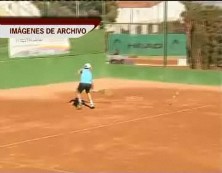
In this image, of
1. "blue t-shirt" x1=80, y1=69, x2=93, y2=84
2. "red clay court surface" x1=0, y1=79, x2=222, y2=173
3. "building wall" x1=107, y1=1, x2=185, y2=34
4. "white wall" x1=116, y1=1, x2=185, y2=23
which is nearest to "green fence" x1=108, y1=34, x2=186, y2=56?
"red clay court surface" x1=0, y1=79, x2=222, y2=173

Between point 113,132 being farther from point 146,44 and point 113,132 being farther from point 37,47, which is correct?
point 146,44

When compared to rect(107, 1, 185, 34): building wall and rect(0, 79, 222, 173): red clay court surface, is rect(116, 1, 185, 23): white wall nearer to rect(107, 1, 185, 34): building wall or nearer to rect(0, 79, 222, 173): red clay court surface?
rect(107, 1, 185, 34): building wall

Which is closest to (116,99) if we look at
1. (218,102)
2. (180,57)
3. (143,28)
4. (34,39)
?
(218,102)

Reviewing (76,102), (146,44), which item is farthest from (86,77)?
(146,44)

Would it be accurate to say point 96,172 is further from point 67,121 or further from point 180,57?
point 180,57

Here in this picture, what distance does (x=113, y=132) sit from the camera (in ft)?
41.2

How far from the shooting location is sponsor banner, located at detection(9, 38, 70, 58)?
22586 mm

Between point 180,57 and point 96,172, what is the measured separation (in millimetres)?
17708

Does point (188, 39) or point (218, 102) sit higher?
point (188, 39)

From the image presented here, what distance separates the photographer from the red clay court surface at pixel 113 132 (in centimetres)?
947

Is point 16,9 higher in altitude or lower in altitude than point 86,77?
higher

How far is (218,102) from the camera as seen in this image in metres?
18.0

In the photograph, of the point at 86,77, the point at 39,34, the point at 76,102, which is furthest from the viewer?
the point at 39,34

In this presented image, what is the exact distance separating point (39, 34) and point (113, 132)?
39.8ft
